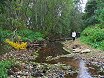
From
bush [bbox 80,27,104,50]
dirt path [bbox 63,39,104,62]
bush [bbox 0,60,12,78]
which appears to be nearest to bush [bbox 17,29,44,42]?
bush [bbox 80,27,104,50]

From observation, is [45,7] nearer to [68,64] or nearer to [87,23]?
[87,23]

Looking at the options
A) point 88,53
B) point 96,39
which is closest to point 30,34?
point 96,39

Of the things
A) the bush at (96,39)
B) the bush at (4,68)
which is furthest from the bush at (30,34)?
the bush at (4,68)

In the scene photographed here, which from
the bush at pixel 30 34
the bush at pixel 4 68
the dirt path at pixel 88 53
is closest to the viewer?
the bush at pixel 4 68

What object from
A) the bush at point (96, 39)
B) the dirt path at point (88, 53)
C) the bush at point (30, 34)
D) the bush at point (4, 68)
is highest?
the bush at point (30, 34)

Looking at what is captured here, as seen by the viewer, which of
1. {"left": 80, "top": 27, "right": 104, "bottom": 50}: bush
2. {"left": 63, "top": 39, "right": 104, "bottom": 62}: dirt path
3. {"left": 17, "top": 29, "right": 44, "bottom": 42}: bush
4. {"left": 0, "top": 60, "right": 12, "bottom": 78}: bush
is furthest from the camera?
{"left": 17, "top": 29, "right": 44, "bottom": 42}: bush

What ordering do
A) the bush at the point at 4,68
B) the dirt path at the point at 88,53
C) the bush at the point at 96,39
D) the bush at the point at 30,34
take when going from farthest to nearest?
the bush at the point at 30,34
the bush at the point at 96,39
the dirt path at the point at 88,53
the bush at the point at 4,68

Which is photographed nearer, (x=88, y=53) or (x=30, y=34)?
(x=88, y=53)

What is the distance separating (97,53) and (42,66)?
703 centimetres

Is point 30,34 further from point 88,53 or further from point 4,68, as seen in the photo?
point 4,68

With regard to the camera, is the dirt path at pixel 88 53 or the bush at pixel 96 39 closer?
the dirt path at pixel 88 53

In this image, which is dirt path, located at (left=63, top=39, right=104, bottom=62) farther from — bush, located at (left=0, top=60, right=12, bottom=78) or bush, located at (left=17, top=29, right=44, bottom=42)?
bush, located at (left=17, top=29, right=44, bottom=42)

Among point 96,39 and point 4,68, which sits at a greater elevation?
point 96,39

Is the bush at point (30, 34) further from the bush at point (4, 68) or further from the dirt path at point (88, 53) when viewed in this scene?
the bush at point (4, 68)
